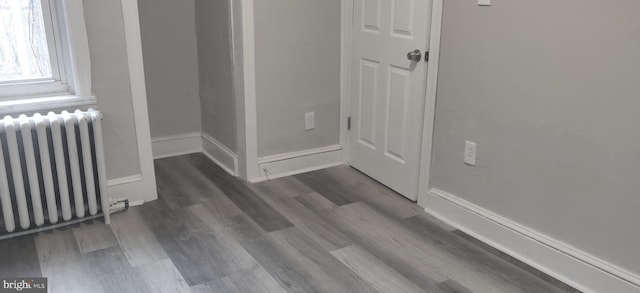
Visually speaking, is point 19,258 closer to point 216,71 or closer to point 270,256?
point 270,256

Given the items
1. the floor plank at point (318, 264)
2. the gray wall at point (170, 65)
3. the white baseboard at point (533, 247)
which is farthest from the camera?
the gray wall at point (170, 65)

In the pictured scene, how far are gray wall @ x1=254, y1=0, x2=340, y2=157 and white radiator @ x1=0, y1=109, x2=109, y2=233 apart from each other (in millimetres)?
978

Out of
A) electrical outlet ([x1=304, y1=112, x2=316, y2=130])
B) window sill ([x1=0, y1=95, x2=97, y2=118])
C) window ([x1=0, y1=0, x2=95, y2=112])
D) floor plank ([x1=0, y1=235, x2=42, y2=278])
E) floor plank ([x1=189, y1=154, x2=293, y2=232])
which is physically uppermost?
window ([x1=0, y1=0, x2=95, y2=112])

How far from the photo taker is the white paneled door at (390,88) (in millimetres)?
2762

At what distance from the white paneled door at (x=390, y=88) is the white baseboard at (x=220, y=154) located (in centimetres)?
79

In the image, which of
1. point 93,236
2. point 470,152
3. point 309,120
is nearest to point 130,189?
point 93,236

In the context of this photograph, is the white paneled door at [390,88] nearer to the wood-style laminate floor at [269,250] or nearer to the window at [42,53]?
the wood-style laminate floor at [269,250]

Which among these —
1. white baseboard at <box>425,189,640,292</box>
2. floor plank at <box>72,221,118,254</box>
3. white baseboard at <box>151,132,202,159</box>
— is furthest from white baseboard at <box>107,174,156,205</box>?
white baseboard at <box>425,189,640,292</box>

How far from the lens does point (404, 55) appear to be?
9.33 feet

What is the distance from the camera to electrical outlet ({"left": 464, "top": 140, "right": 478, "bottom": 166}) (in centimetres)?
254

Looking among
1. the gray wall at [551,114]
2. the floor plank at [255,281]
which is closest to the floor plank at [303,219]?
the floor plank at [255,281]

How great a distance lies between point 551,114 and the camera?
2.16 m

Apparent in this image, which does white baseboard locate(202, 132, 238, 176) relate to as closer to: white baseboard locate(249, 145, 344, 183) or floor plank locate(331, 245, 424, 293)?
white baseboard locate(249, 145, 344, 183)

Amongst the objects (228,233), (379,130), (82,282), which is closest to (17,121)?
(82,282)
